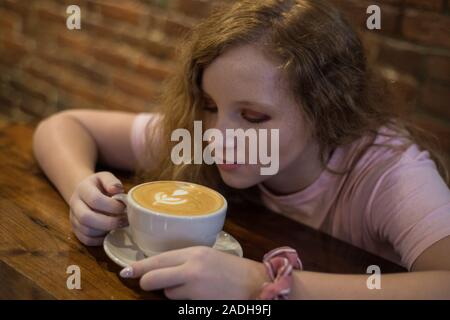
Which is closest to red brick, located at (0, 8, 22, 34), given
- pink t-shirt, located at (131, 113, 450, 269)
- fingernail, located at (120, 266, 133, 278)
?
pink t-shirt, located at (131, 113, 450, 269)

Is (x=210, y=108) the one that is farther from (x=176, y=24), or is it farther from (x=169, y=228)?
(x=176, y=24)

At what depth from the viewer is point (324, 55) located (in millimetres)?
899

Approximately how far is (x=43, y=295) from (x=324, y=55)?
57 cm

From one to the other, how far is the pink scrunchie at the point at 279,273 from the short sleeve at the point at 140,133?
20.8 inches

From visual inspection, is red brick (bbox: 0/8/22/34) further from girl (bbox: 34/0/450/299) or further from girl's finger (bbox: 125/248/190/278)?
girl's finger (bbox: 125/248/190/278)

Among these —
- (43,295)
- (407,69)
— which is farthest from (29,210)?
(407,69)

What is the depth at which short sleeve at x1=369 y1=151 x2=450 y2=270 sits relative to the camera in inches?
31.8

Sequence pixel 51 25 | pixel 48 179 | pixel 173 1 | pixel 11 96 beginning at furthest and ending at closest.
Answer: pixel 11 96, pixel 51 25, pixel 173 1, pixel 48 179

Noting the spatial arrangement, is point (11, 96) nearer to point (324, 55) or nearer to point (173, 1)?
point (173, 1)

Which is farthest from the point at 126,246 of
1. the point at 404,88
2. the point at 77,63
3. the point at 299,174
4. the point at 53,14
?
the point at 53,14

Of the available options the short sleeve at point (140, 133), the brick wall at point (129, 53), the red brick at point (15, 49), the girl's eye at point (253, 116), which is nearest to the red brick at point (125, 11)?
the brick wall at point (129, 53)

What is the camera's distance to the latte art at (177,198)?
70cm

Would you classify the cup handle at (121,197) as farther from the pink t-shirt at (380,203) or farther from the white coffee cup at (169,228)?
the pink t-shirt at (380,203)
